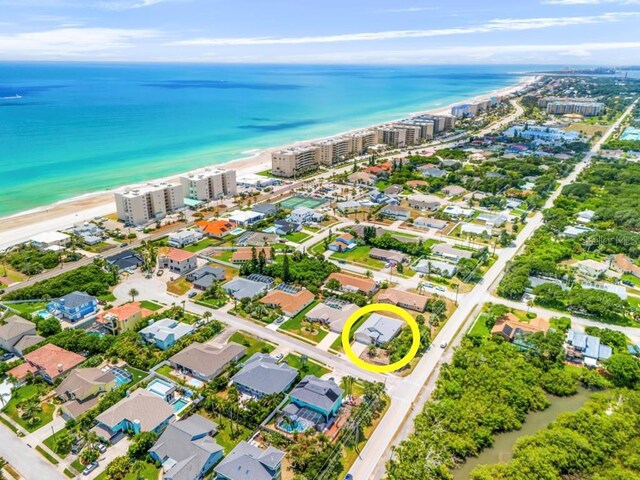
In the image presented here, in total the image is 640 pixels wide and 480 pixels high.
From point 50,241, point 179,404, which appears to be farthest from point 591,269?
point 50,241

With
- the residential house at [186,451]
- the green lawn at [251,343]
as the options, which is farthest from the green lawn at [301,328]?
the residential house at [186,451]

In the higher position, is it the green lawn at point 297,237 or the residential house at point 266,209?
the residential house at point 266,209

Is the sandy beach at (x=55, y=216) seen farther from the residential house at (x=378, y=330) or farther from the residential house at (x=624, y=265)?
the residential house at (x=624, y=265)

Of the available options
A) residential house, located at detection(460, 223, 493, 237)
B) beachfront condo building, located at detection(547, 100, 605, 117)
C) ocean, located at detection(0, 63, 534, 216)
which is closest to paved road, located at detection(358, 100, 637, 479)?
residential house, located at detection(460, 223, 493, 237)

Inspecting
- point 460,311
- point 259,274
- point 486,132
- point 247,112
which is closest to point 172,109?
point 247,112

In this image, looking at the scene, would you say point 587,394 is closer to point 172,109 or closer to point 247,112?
point 247,112
